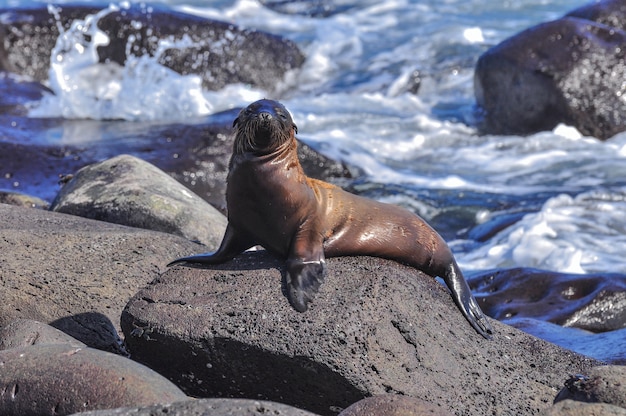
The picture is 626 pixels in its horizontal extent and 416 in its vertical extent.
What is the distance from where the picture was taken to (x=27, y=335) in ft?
17.8

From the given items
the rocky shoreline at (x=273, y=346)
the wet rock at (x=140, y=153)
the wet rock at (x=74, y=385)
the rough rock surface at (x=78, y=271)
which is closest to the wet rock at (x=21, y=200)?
the wet rock at (x=140, y=153)

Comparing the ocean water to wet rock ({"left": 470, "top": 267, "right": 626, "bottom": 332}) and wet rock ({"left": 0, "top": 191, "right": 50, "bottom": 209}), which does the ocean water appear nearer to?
wet rock ({"left": 470, "top": 267, "right": 626, "bottom": 332})

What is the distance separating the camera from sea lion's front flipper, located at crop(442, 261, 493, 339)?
6020mm

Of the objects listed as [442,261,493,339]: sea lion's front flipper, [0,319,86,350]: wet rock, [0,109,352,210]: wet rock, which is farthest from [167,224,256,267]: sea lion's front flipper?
[0,109,352,210]: wet rock

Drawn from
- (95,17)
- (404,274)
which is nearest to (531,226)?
(404,274)

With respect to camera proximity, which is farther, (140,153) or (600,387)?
(140,153)

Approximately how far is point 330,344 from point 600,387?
1.30 meters

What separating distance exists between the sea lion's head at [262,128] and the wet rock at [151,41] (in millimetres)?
11945

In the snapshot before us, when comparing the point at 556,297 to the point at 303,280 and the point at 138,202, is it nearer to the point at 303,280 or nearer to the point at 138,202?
the point at 138,202

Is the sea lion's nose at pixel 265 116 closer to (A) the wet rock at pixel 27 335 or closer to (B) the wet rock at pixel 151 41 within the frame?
(A) the wet rock at pixel 27 335

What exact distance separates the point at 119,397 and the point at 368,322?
141 cm

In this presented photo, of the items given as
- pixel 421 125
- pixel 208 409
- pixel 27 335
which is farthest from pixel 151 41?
pixel 208 409

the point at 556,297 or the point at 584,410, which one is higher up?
the point at 584,410

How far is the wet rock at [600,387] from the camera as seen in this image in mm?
4934
